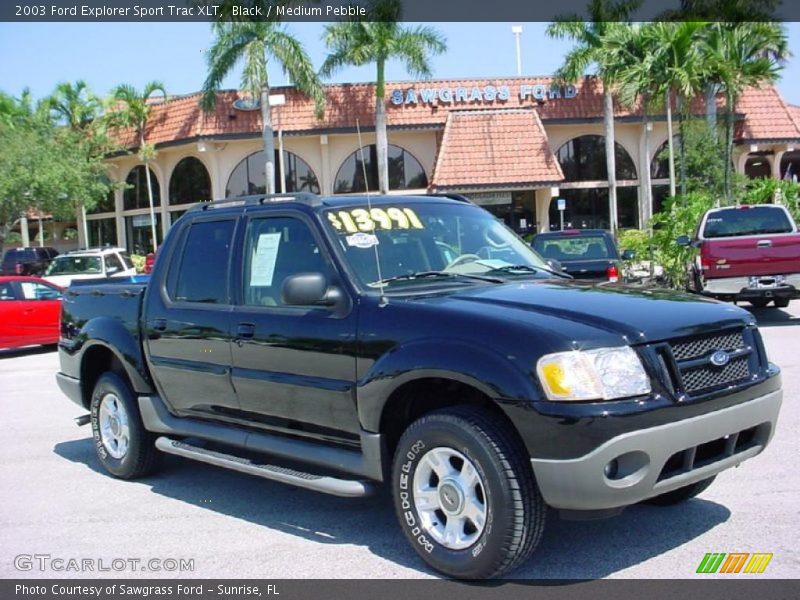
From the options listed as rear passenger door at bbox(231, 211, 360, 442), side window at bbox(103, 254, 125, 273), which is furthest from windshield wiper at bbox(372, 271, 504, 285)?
side window at bbox(103, 254, 125, 273)

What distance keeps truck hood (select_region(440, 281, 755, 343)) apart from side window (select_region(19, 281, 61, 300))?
528 inches

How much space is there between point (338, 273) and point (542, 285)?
116 cm

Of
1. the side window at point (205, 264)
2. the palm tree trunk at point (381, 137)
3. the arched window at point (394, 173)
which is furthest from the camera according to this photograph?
the arched window at point (394, 173)

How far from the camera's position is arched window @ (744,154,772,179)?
37688 millimetres

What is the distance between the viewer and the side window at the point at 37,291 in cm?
1622

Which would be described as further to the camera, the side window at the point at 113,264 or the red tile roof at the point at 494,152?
the red tile roof at the point at 494,152

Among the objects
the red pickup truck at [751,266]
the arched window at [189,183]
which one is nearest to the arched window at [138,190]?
the arched window at [189,183]

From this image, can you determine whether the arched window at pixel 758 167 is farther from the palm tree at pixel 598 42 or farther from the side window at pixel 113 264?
the side window at pixel 113 264

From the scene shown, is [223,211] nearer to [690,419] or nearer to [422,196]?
[422,196]

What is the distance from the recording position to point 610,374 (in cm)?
395

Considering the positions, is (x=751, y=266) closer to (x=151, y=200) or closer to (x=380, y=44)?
(x=380, y=44)

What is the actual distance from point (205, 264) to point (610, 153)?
2928 centimetres

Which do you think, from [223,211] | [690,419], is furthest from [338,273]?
[690,419]

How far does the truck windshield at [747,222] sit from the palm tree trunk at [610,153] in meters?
16.9
